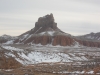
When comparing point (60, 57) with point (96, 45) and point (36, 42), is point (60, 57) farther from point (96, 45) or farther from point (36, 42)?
point (96, 45)

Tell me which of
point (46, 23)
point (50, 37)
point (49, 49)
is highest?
point (46, 23)

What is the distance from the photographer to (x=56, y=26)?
146 m

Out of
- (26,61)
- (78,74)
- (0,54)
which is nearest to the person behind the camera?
(78,74)

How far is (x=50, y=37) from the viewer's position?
400 feet

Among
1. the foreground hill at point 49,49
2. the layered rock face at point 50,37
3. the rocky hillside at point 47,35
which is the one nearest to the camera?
the foreground hill at point 49,49

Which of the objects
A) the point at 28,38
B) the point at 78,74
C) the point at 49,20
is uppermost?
the point at 49,20

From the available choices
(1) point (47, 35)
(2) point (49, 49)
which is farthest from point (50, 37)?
(2) point (49, 49)

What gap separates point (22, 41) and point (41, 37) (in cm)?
1595

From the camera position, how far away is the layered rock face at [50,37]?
11856 cm

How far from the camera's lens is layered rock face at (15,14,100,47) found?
119 meters

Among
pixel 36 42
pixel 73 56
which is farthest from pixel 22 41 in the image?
pixel 73 56

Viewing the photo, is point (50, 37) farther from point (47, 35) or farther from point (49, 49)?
point (49, 49)

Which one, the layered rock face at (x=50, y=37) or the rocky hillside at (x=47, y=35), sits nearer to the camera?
the rocky hillside at (x=47, y=35)

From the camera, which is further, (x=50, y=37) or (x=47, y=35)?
(x=47, y=35)
